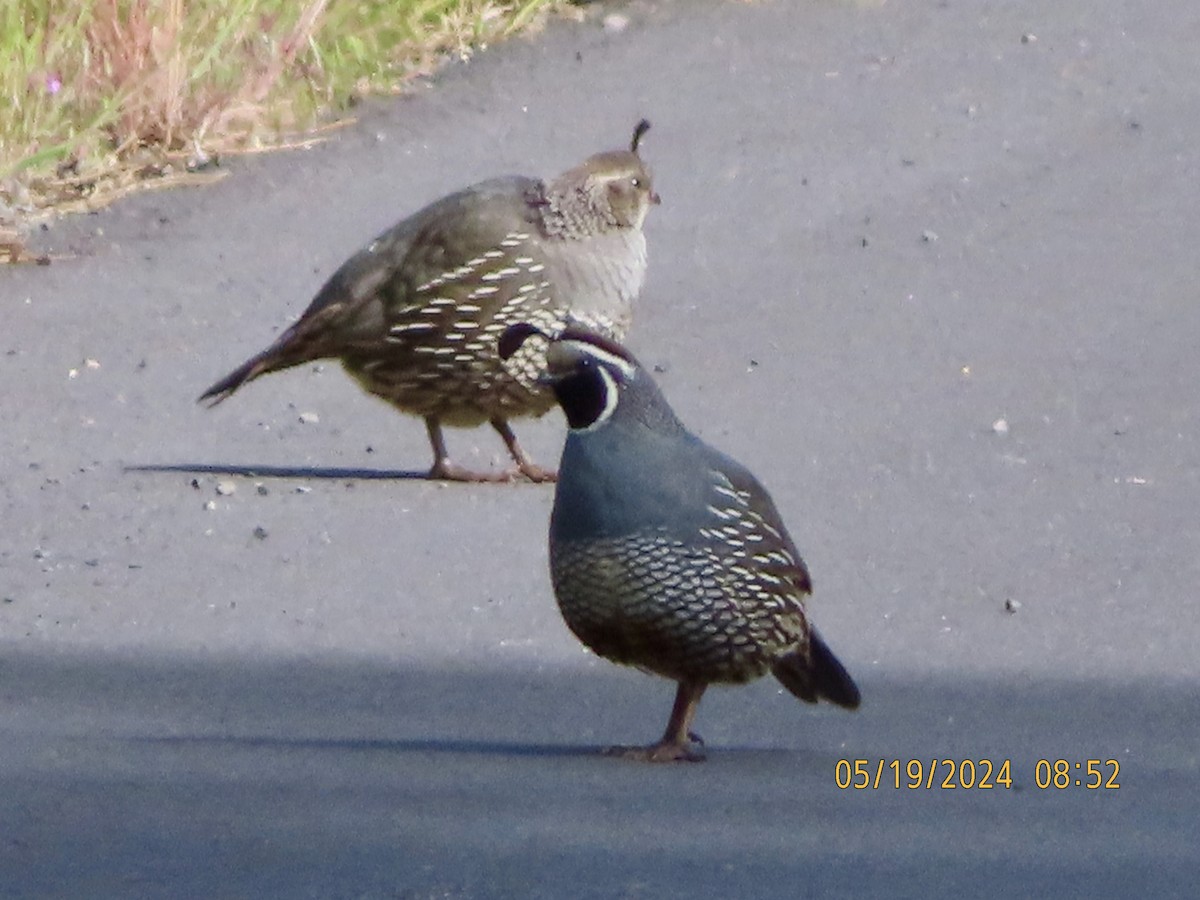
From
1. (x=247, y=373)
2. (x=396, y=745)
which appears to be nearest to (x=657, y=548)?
(x=396, y=745)

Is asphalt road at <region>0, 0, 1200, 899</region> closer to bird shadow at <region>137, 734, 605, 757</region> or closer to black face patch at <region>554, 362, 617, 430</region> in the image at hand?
bird shadow at <region>137, 734, 605, 757</region>

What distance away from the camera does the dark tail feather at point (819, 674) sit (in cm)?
613

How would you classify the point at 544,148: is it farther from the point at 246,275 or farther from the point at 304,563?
the point at 304,563

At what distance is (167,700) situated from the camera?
21.0 feet

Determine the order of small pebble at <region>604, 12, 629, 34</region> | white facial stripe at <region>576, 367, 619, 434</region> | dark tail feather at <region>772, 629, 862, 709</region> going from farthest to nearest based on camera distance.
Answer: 1. small pebble at <region>604, 12, 629, 34</region>
2. dark tail feather at <region>772, 629, 862, 709</region>
3. white facial stripe at <region>576, 367, 619, 434</region>

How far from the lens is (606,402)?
591 cm

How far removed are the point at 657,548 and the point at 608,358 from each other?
1.52 ft

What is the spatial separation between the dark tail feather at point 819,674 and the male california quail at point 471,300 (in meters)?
2.62

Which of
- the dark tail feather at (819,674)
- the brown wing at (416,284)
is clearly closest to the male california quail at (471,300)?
the brown wing at (416,284)

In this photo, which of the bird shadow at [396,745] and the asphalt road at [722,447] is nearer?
the asphalt road at [722,447]

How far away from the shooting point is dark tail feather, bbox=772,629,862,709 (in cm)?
613

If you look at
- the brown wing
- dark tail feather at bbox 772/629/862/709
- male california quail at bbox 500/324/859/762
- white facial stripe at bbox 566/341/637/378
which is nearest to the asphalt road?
dark tail feather at bbox 772/629/862/709

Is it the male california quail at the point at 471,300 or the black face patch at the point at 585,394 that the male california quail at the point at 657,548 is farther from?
the male california quail at the point at 471,300

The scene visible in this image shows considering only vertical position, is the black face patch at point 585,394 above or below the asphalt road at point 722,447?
above
